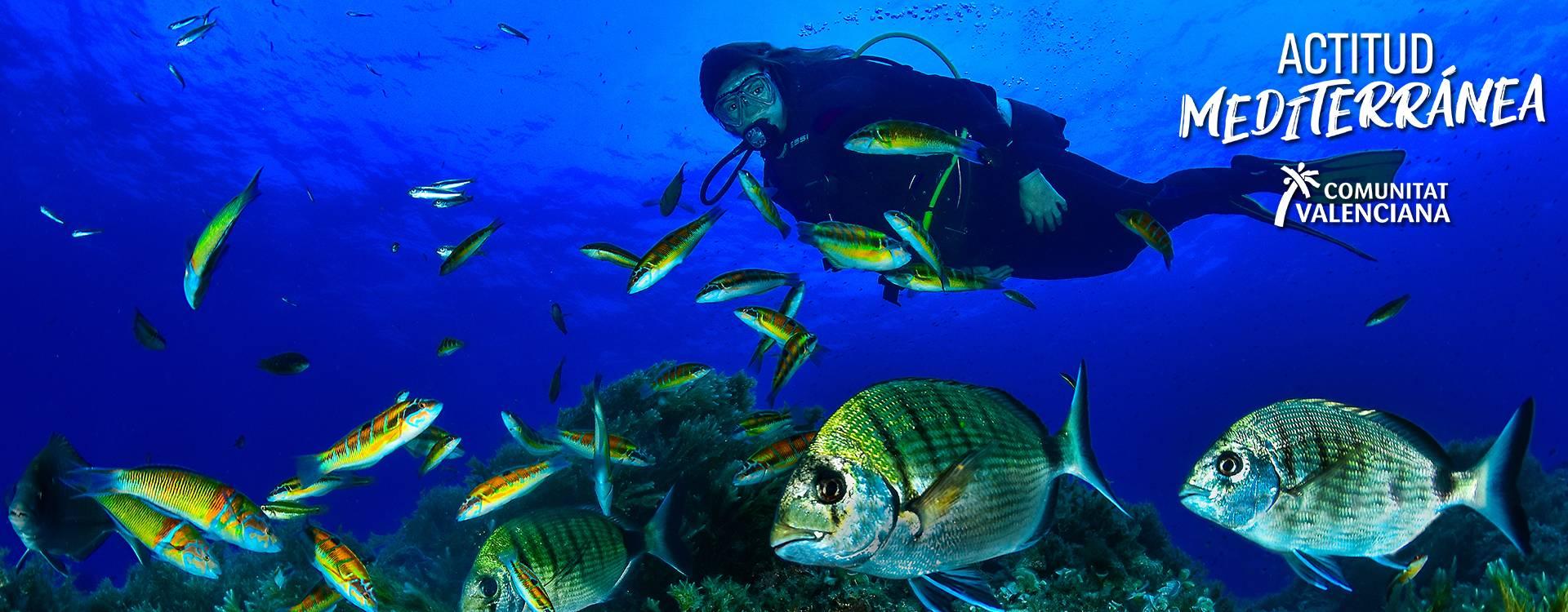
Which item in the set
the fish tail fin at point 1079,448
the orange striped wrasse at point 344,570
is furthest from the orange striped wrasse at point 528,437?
the fish tail fin at point 1079,448

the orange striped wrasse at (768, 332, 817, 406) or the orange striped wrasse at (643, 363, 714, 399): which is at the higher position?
the orange striped wrasse at (768, 332, 817, 406)

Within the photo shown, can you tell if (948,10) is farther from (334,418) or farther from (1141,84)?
(334,418)

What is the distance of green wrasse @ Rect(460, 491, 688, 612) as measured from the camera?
216cm

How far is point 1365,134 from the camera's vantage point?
25.9 meters

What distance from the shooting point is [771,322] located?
342 centimetres

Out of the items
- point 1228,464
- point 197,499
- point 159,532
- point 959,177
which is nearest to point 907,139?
point 1228,464

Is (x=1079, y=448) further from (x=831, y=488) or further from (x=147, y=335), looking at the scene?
(x=147, y=335)

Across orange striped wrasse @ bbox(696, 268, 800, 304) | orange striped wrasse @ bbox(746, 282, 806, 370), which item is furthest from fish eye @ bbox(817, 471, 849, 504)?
orange striped wrasse @ bbox(746, 282, 806, 370)

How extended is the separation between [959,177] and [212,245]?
742 cm

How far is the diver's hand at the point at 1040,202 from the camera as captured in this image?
7609 mm

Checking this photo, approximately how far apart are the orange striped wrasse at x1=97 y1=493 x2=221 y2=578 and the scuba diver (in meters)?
6.34

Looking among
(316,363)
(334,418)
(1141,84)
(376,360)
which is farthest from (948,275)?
(334,418)

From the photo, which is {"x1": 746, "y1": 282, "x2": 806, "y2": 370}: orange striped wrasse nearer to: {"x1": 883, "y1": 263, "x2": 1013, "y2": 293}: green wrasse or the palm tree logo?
{"x1": 883, "y1": 263, "x2": 1013, "y2": 293}: green wrasse

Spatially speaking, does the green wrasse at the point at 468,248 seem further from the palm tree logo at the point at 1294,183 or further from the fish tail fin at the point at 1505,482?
the palm tree logo at the point at 1294,183
